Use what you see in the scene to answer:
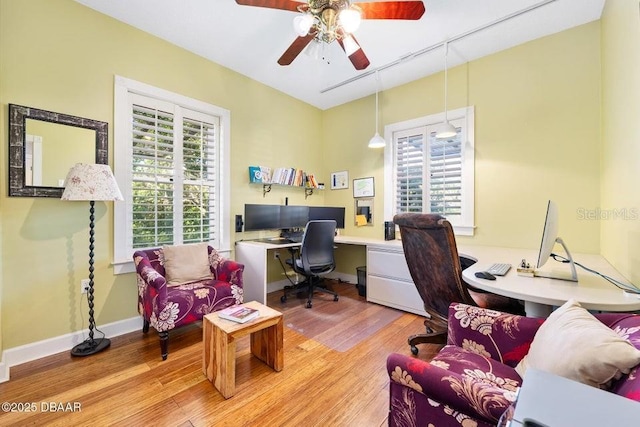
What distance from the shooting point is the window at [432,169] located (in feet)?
10.2

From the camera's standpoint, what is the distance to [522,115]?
109 inches

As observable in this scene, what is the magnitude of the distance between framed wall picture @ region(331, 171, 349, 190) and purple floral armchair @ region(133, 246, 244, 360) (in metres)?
2.28

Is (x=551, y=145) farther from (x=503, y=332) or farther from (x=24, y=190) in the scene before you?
(x=24, y=190)

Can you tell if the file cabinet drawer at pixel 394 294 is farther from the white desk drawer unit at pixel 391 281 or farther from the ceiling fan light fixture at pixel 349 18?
the ceiling fan light fixture at pixel 349 18

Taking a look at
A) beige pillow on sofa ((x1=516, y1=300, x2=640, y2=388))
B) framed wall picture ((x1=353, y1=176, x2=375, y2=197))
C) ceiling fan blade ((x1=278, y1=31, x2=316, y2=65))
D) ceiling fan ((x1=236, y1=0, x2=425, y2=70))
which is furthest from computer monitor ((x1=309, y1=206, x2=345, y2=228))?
beige pillow on sofa ((x1=516, y1=300, x2=640, y2=388))

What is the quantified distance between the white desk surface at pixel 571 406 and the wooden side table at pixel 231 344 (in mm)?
1509

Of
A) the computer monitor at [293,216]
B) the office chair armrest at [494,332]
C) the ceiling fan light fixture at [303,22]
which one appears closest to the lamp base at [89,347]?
the computer monitor at [293,216]

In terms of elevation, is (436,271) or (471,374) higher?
(436,271)

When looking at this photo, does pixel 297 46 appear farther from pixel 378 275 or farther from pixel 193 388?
pixel 193 388

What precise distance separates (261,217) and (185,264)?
1.14 metres

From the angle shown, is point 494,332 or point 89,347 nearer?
point 494,332

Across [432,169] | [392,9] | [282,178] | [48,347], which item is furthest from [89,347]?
[432,169]

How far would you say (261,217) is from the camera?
3.46 meters

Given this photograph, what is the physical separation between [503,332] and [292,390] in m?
1.28
